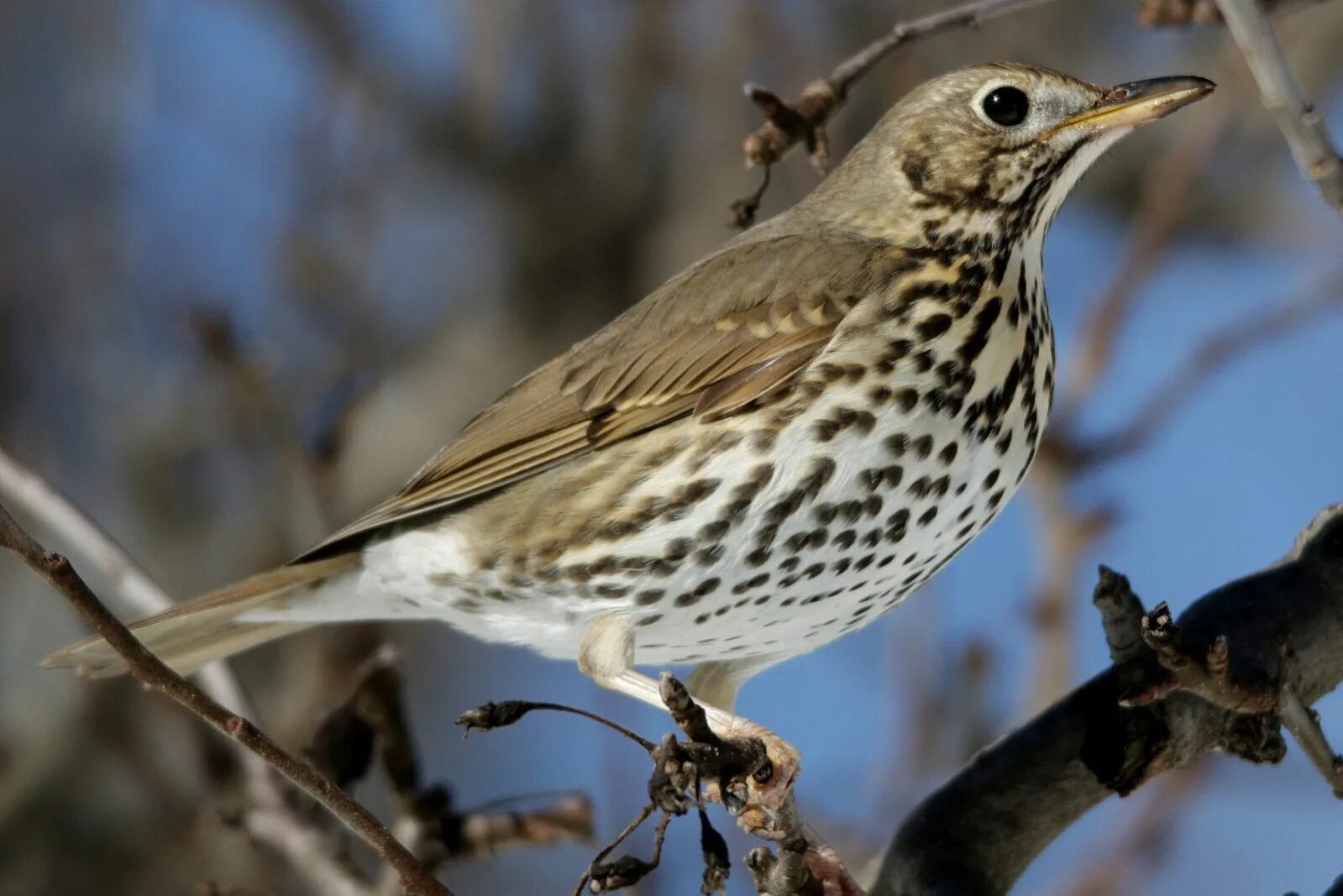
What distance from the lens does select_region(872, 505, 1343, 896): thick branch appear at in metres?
2.87

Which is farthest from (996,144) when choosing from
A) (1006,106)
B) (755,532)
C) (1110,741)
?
(1110,741)

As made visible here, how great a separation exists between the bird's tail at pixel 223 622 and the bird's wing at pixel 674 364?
0.08 m

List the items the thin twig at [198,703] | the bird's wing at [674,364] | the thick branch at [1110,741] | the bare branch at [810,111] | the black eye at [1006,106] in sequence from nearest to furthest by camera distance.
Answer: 1. the thin twig at [198,703]
2. the thick branch at [1110,741]
3. the bare branch at [810,111]
4. the bird's wing at [674,364]
5. the black eye at [1006,106]

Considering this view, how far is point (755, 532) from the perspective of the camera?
3.28m

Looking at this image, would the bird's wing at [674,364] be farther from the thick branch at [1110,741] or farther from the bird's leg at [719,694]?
the thick branch at [1110,741]

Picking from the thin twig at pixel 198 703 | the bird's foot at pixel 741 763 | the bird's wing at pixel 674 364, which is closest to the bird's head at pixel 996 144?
the bird's wing at pixel 674 364

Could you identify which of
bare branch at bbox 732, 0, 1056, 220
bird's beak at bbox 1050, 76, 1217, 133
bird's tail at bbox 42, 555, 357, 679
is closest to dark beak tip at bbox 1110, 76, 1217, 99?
bird's beak at bbox 1050, 76, 1217, 133

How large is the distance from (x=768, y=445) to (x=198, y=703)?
4.91ft

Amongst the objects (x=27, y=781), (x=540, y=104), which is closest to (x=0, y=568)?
(x=27, y=781)

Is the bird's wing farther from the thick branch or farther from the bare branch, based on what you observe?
the thick branch

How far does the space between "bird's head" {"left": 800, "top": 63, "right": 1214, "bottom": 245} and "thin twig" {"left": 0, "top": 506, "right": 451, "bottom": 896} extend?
2019 millimetres

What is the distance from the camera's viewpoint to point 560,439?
370 cm

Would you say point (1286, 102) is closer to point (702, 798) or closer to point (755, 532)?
point (702, 798)

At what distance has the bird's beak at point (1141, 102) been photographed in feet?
10.5
